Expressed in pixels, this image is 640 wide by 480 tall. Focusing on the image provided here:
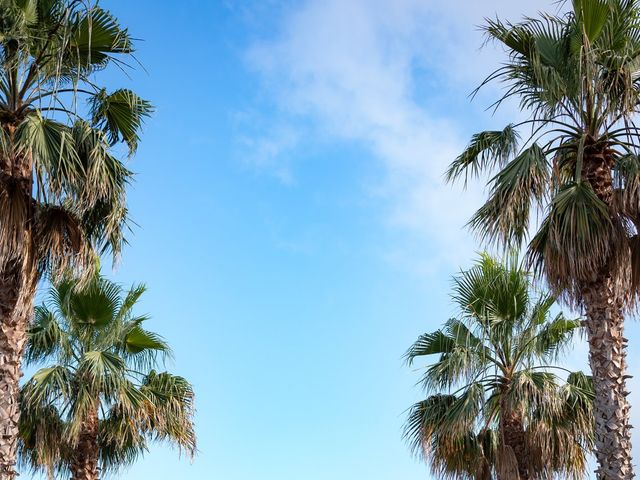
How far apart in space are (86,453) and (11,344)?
5.56m

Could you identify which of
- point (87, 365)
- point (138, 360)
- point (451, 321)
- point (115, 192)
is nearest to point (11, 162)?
point (115, 192)

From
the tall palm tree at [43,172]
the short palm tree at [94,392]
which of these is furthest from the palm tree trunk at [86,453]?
the tall palm tree at [43,172]

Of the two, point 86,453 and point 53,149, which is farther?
point 86,453

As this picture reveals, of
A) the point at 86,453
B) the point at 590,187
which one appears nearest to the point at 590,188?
the point at 590,187

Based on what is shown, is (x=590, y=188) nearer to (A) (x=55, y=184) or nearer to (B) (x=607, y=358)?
(B) (x=607, y=358)

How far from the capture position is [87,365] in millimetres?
13430

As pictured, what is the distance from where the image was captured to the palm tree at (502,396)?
13.6m

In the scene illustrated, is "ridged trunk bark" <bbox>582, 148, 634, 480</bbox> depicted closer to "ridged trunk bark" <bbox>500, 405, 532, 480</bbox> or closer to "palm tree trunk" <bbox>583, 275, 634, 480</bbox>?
"palm tree trunk" <bbox>583, 275, 634, 480</bbox>

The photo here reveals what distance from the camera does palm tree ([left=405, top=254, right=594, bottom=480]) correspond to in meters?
13.6

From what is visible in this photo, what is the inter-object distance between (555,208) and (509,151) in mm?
1573

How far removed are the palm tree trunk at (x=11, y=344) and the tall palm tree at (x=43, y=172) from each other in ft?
0.04

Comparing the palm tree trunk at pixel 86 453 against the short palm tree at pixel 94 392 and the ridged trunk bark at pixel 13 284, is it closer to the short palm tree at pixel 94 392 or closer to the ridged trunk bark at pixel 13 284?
the short palm tree at pixel 94 392

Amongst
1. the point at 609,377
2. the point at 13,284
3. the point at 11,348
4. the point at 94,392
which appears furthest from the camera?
the point at 94,392

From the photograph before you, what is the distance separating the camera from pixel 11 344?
9.37 metres
